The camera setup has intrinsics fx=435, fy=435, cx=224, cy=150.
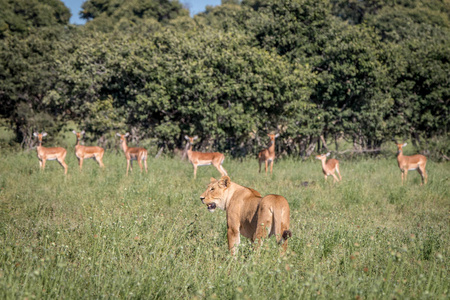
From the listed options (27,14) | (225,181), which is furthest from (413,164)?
(27,14)

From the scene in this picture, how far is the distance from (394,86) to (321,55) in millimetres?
3425

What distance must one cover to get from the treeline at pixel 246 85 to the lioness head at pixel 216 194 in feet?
33.3

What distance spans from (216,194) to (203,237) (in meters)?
1.04

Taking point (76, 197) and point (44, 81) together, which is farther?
point (44, 81)

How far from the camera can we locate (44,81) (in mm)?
18891

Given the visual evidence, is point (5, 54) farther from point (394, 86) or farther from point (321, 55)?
point (394, 86)

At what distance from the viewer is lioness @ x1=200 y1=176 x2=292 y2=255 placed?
4746 millimetres

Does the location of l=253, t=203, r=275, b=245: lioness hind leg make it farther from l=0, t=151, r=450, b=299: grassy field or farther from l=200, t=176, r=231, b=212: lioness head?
l=200, t=176, r=231, b=212: lioness head

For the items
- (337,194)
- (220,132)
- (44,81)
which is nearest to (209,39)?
(220,132)

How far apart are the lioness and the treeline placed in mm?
10155

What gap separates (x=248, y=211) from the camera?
5199mm

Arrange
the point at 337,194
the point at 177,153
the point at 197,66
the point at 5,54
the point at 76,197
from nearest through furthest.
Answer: the point at 76,197, the point at 337,194, the point at 197,66, the point at 177,153, the point at 5,54

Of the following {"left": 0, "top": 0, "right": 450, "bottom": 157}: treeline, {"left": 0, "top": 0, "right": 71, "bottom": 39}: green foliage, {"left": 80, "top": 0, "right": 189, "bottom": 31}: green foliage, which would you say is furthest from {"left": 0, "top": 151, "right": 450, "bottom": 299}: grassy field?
{"left": 80, "top": 0, "right": 189, "bottom": 31}: green foliage

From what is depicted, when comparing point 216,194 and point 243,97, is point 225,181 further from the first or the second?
point 243,97
